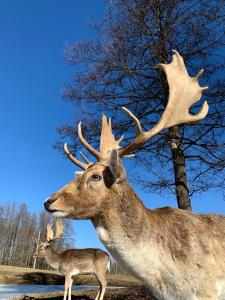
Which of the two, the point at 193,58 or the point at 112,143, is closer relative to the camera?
the point at 112,143

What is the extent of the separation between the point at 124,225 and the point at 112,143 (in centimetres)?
155

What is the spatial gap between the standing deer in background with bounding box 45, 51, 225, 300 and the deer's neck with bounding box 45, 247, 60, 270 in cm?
1007

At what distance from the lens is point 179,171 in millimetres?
9617

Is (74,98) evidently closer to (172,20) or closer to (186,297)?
(172,20)

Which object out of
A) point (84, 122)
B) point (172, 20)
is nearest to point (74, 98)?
point (84, 122)

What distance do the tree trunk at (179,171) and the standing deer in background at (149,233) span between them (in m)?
4.63

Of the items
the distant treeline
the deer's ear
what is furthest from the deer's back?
the distant treeline

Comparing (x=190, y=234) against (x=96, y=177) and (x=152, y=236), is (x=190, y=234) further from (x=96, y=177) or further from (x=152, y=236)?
(x=96, y=177)

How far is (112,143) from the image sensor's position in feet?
17.9

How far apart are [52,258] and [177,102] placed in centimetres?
1042

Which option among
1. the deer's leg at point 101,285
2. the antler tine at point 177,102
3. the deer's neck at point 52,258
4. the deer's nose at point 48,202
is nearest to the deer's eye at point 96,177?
the deer's nose at point 48,202

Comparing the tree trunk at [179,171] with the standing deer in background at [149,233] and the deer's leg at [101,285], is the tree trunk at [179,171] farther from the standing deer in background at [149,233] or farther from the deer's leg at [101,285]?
the standing deer in background at [149,233]

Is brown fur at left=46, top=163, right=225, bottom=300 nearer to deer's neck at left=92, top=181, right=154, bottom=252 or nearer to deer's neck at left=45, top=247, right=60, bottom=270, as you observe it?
deer's neck at left=92, top=181, right=154, bottom=252

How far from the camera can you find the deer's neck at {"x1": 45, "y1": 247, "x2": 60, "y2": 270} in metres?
14.0
